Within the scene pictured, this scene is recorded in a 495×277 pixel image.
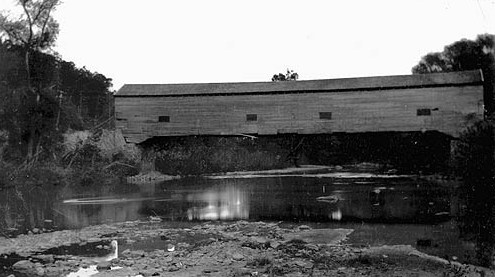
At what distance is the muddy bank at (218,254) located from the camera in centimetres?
701

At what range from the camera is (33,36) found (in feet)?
88.8

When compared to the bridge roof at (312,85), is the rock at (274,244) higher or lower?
lower

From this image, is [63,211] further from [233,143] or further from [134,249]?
[233,143]

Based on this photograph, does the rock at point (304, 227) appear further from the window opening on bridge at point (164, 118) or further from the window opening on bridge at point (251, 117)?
the window opening on bridge at point (164, 118)

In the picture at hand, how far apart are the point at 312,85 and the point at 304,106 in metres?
1.31

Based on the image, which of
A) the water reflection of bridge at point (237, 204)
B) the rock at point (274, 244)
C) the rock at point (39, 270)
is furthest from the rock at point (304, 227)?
the rock at point (39, 270)

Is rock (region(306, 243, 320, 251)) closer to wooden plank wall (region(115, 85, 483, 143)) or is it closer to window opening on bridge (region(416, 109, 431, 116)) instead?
wooden plank wall (region(115, 85, 483, 143))

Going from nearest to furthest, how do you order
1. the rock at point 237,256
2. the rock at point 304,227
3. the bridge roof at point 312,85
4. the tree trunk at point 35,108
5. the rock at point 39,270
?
the rock at point 39,270 → the rock at point 237,256 → the rock at point 304,227 → the tree trunk at point 35,108 → the bridge roof at point 312,85

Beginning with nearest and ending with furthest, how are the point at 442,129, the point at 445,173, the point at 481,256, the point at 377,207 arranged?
the point at 481,256, the point at 377,207, the point at 445,173, the point at 442,129

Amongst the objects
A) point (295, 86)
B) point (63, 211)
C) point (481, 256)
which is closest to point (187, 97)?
point (295, 86)

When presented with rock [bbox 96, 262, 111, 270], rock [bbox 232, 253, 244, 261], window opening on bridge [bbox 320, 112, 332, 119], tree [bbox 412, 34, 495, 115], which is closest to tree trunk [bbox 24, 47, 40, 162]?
window opening on bridge [bbox 320, 112, 332, 119]

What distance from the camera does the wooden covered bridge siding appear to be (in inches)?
1056

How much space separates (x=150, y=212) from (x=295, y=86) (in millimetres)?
16887

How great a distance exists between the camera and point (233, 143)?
107 ft
